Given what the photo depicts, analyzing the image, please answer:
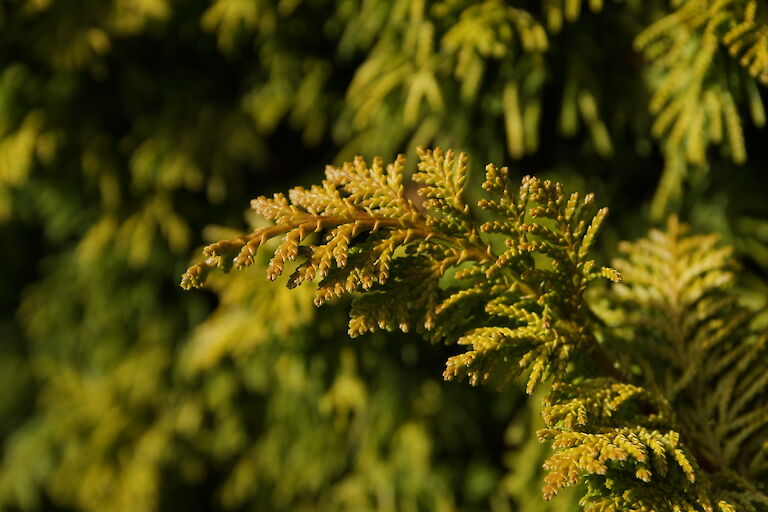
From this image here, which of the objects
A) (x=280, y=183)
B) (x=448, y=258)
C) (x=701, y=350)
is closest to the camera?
(x=448, y=258)

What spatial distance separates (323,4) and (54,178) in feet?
3.31

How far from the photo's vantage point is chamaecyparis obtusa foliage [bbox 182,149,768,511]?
0.86m

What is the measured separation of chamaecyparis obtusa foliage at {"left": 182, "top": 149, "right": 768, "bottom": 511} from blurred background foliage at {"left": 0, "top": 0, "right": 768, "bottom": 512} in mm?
398

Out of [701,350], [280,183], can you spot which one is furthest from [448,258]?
[280,183]

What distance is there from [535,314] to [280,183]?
127cm

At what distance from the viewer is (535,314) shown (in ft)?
3.14

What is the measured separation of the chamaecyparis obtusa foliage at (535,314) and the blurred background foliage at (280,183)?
15.7 inches

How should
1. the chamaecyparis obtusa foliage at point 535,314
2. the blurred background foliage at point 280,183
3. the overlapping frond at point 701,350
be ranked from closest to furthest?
1. the chamaecyparis obtusa foliage at point 535,314
2. the overlapping frond at point 701,350
3. the blurred background foliage at point 280,183

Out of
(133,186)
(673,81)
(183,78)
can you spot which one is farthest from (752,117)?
(133,186)

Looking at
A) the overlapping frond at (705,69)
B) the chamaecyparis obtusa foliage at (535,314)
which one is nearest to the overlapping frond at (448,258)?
the chamaecyparis obtusa foliage at (535,314)

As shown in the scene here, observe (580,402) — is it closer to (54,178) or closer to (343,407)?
(343,407)

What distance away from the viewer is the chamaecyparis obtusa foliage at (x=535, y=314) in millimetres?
859

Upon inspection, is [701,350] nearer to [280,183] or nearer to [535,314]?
[535,314]

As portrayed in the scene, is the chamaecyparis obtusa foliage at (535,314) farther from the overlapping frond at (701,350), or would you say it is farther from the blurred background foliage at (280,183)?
the blurred background foliage at (280,183)
